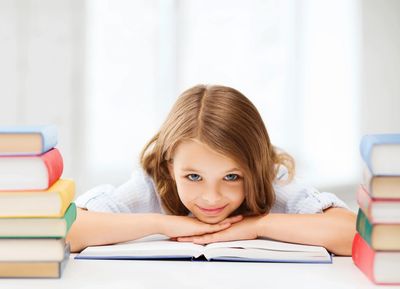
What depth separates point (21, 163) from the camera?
109cm

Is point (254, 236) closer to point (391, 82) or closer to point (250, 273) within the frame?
point (250, 273)

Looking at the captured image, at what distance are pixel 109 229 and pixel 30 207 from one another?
14.2 inches

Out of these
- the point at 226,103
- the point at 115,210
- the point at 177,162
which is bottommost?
the point at 115,210

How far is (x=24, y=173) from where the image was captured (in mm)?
1096

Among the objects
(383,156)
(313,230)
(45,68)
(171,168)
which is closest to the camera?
(383,156)

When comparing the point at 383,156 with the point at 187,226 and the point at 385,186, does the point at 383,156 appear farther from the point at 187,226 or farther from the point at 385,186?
the point at 187,226

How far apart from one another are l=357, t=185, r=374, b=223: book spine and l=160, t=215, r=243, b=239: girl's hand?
1.12 feet

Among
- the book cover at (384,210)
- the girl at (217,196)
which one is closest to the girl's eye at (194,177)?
the girl at (217,196)

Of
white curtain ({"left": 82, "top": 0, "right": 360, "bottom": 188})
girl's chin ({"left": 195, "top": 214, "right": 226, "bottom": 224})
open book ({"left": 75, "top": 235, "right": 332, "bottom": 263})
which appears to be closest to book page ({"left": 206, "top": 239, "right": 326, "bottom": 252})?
open book ({"left": 75, "top": 235, "right": 332, "bottom": 263})

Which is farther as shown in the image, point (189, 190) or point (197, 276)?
point (189, 190)

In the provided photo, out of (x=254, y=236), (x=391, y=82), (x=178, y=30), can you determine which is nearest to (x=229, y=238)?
(x=254, y=236)

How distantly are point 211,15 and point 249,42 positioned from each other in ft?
0.88

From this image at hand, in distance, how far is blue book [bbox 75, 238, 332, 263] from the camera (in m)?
1.26

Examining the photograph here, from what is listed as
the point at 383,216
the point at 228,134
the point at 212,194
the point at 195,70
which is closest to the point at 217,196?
the point at 212,194
